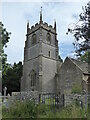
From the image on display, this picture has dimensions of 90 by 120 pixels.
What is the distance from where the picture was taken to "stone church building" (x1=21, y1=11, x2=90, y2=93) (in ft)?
120

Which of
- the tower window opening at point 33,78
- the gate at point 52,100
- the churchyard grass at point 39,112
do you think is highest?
the tower window opening at point 33,78

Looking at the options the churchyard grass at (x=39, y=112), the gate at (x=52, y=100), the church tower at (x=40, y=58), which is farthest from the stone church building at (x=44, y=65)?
the churchyard grass at (x=39, y=112)

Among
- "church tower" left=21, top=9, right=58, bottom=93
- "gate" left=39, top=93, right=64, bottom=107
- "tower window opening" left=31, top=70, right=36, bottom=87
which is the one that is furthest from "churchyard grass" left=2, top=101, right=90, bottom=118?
"tower window opening" left=31, top=70, right=36, bottom=87

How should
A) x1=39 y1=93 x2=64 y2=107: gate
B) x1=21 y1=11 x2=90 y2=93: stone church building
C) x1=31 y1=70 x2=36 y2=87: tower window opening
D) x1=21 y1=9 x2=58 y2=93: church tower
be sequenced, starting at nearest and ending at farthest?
x1=39 y1=93 x2=64 y2=107: gate
x1=21 y1=11 x2=90 y2=93: stone church building
x1=21 y1=9 x2=58 y2=93: church tower
x1=31 y1=70 x2=36 y2=87: tower window opening

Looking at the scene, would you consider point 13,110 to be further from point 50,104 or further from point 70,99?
point 70,99

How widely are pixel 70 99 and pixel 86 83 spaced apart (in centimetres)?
2114

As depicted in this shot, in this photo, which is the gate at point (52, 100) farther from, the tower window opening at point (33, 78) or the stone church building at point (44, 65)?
the tower window opening at point (33, 78)

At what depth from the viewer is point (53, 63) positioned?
45.2 m

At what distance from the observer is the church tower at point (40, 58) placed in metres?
41.6

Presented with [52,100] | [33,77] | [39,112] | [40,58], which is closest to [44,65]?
[40,58]

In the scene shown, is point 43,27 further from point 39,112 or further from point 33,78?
point 39,112

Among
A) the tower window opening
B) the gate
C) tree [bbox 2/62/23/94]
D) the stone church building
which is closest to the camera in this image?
the gate

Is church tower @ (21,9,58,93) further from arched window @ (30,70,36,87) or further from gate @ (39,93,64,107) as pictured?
gate @ (39,93,64,107)

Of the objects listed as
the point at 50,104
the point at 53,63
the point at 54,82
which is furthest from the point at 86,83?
the point at 50,104
